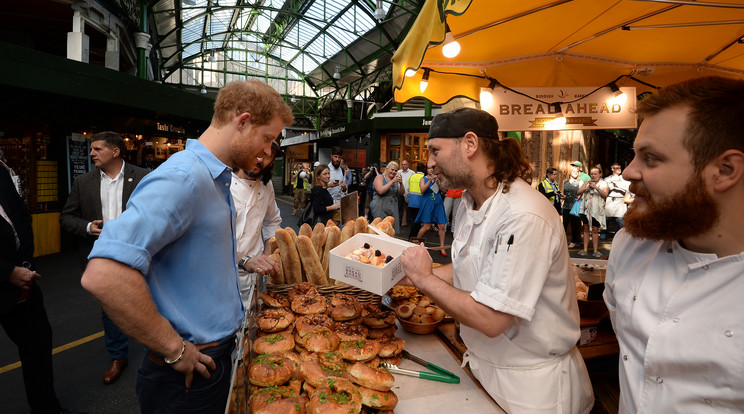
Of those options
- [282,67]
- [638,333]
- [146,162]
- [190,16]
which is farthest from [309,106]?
[638,333]

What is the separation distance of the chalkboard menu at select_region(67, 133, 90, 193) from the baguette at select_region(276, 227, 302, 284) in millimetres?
9004

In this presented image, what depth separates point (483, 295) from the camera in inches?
57.3

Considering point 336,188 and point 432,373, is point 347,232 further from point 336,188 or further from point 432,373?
point 336,188

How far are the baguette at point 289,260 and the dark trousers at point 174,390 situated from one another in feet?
3.74

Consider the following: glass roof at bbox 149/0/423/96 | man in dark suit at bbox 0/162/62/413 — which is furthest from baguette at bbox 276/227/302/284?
glass roof at bbox 149/0/423/96

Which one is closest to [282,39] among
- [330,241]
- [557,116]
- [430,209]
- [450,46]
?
[430,209]

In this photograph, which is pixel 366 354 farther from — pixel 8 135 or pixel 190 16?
pixel 190 16

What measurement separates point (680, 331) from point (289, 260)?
2.27 meters

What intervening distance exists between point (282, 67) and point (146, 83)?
2580 cm

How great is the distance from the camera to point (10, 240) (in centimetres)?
260

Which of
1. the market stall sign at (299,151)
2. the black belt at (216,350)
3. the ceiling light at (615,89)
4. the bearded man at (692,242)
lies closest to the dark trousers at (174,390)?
the black belt at (216,350)

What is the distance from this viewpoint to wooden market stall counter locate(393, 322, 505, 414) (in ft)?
5.23

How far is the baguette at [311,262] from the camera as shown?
8.93 ft

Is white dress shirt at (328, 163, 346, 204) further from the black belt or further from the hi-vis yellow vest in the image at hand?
the black belt
